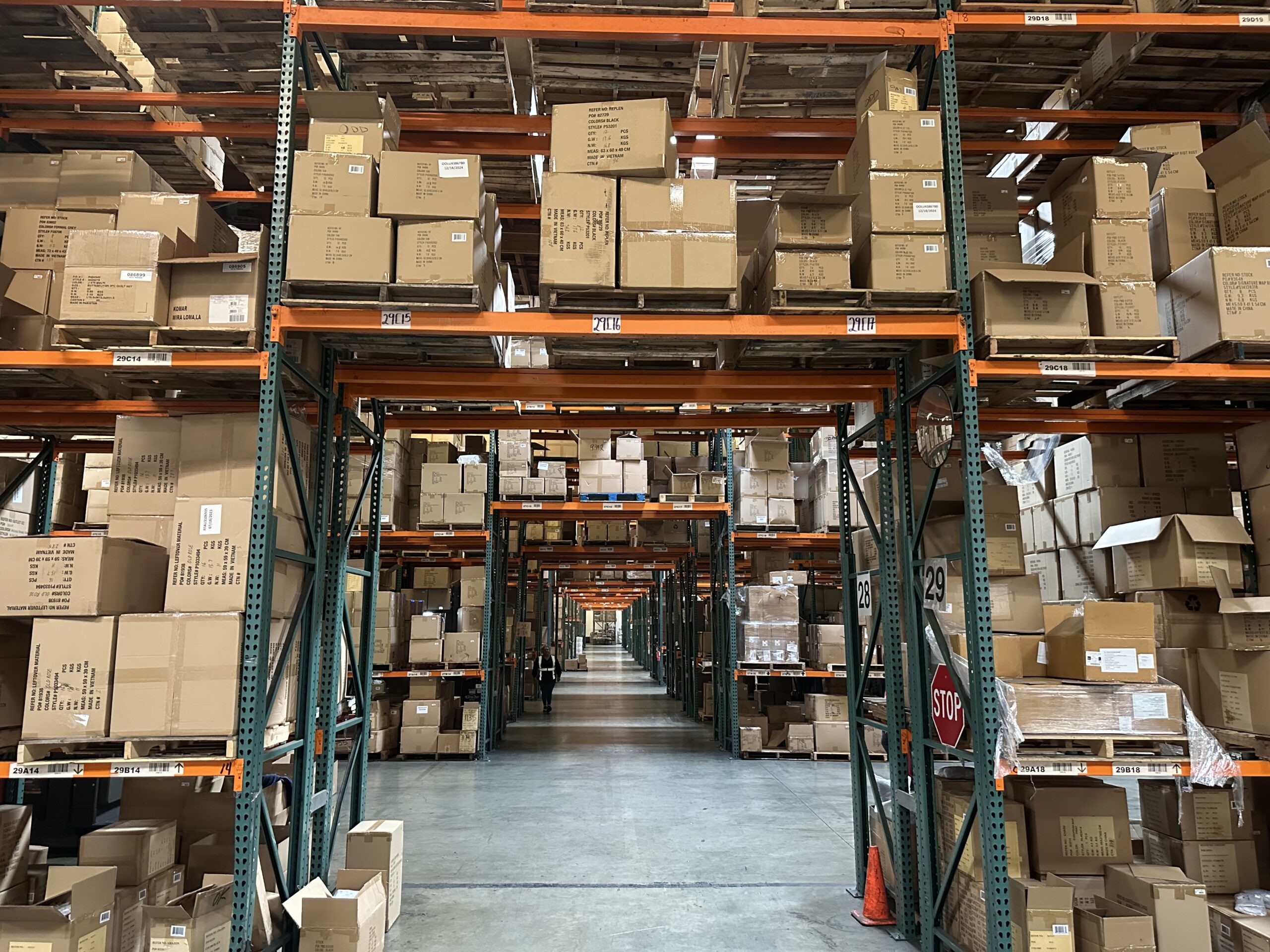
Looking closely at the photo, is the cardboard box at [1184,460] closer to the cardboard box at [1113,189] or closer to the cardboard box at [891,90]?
the cardboard box at [1113,189]

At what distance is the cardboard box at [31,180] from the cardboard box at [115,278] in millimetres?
1198

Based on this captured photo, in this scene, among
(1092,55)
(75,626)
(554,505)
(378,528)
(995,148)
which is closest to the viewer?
(75,626)

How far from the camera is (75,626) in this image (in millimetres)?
3963

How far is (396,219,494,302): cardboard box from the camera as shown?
4316 mm

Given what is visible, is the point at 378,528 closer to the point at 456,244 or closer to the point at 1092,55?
the point at 456,244

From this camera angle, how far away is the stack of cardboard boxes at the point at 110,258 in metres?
4.28

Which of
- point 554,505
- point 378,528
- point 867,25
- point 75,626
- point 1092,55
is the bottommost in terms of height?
point 75,626

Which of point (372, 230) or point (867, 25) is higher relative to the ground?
point (867, 25)

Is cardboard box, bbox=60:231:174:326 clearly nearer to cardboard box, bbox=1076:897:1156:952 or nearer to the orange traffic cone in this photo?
the orange traffic cone

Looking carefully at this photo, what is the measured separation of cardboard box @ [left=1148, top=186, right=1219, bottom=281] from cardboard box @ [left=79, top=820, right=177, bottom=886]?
20.6 feet

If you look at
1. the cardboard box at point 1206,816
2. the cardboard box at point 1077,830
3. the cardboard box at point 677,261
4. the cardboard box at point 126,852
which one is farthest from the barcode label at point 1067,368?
the cardboard box at point 126,852

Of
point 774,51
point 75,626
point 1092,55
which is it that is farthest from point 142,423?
point 1092,55

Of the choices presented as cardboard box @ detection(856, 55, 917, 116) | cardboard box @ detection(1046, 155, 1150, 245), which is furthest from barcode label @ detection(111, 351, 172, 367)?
cardboard box @ detection(1046, 155, 1150, 245)

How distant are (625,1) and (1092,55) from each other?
2991mm
